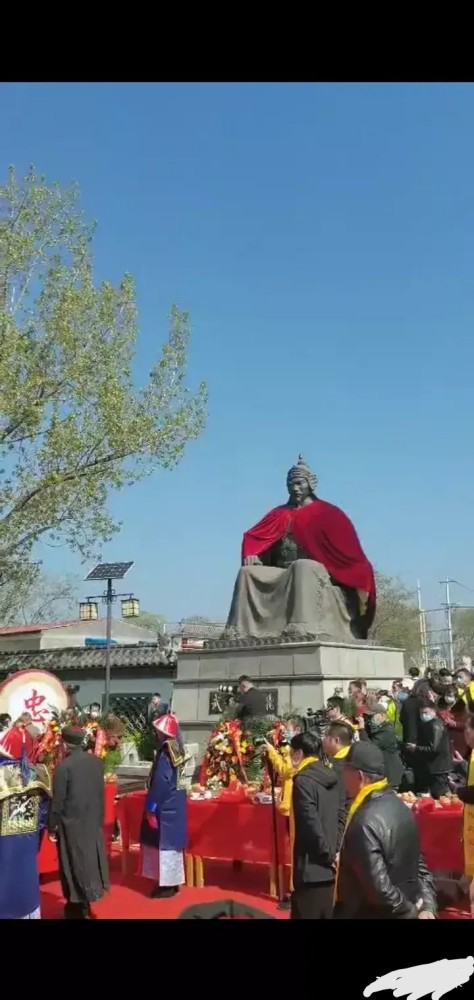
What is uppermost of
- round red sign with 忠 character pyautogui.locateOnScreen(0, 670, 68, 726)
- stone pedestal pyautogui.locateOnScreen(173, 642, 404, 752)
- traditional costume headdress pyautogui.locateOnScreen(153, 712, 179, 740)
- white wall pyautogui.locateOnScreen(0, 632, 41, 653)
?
white wall pyautogui.locateOnScreen(0, 632, 41, 653)

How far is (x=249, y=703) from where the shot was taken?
9.93 metres

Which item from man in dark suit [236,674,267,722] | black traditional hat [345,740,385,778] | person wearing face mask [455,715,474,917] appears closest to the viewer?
black traditional hat [345,740,385,778]

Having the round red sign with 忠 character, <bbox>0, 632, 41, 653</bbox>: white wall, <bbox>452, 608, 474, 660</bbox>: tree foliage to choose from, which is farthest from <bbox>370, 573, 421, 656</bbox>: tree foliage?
the round red sign with 忠 character

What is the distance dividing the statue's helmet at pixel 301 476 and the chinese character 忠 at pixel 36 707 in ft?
21.8

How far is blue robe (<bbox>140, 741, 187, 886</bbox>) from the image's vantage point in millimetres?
6332

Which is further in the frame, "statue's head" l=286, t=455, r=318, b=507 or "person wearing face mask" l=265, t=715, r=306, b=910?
"statue's head" l=286, t=455, r=318, b=507

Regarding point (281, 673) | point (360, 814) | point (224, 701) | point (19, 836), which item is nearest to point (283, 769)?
Result: point (19, 836)

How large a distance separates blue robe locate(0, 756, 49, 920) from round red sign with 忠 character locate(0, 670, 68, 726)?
8.86 feet

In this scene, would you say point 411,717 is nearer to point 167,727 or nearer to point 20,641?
point 167,727

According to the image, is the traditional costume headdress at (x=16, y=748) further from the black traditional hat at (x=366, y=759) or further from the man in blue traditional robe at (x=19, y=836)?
the black traditional hat at (x=366, y=759)

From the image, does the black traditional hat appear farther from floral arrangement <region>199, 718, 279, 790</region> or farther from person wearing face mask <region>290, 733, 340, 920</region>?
floral arrangement <region>199, 718, 279, 790</region>
